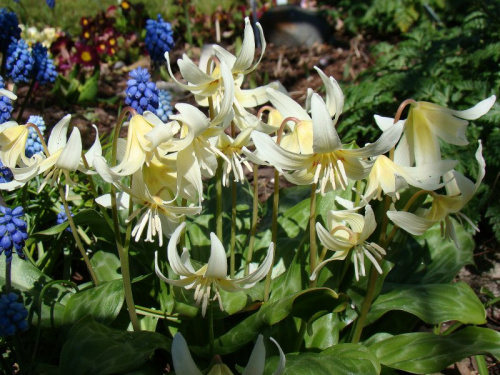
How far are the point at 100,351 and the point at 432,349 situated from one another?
3.50 feet

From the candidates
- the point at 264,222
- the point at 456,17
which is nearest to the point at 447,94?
the point at 264,222

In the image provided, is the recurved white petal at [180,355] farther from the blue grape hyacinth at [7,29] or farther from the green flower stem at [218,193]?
the blue grape hyacinth at [7,29]

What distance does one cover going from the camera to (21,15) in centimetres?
627

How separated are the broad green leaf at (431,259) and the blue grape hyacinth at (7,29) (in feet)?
7.37

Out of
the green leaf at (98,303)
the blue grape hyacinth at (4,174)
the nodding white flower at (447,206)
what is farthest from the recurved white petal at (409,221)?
the blue grape hyacinth at (4,174)

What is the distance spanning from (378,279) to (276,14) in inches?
186

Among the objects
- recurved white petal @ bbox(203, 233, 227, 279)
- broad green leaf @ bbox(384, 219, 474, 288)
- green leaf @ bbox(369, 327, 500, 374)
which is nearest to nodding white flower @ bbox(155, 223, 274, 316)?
recurved white petal @ bbox(203, 233, 227, 279)

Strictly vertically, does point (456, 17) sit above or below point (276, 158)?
below

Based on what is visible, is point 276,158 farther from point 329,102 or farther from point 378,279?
point 378,279

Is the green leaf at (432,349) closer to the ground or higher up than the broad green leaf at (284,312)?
closer to the ground

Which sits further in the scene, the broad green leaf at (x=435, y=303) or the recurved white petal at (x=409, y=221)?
the broad green leaf at (x=435, y=303)

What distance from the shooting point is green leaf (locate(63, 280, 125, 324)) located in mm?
2064

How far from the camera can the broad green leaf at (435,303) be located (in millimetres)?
2021

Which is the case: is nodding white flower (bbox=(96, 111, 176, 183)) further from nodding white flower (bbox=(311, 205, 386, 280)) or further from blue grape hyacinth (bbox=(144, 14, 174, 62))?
blue grape hyacinth (bbox=(144, 14, 174, 62))
